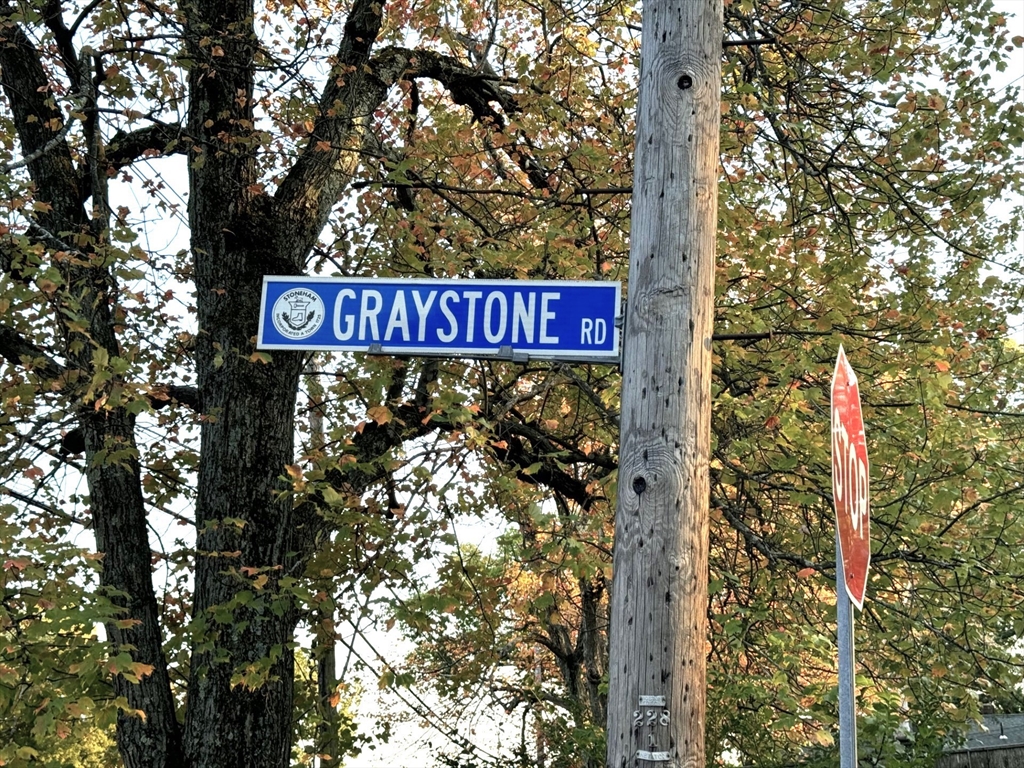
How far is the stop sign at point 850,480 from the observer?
244 centimetres

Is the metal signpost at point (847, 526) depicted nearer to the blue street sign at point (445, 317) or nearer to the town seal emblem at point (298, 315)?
the blue street sign at point (445, 317)

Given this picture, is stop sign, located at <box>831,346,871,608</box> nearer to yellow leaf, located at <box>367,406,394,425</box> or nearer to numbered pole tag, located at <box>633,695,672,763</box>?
numbered pole tag, located at <box>633,695,672,763</box>

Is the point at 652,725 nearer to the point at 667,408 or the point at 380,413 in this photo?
the point at 667,408

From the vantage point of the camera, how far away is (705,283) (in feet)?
9.80

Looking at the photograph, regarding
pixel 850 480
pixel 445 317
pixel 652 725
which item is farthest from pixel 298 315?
pixel 850 480

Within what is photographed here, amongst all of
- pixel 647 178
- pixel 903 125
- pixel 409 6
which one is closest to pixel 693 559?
pixel 647 178

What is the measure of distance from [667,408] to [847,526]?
61cm

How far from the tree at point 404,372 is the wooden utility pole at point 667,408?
2.89 metres

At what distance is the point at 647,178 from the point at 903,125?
5.71 m

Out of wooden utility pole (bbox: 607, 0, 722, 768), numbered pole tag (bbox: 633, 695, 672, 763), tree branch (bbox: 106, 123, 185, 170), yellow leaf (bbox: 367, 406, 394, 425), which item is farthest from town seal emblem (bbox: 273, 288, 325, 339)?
tree branch (bbox: 106, 123, 185, 170)

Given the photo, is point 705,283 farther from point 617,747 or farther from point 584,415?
point 584,415

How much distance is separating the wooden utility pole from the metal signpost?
0.41 metres

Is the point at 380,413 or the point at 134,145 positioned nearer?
the point at 380,413

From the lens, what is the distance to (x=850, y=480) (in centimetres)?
255
